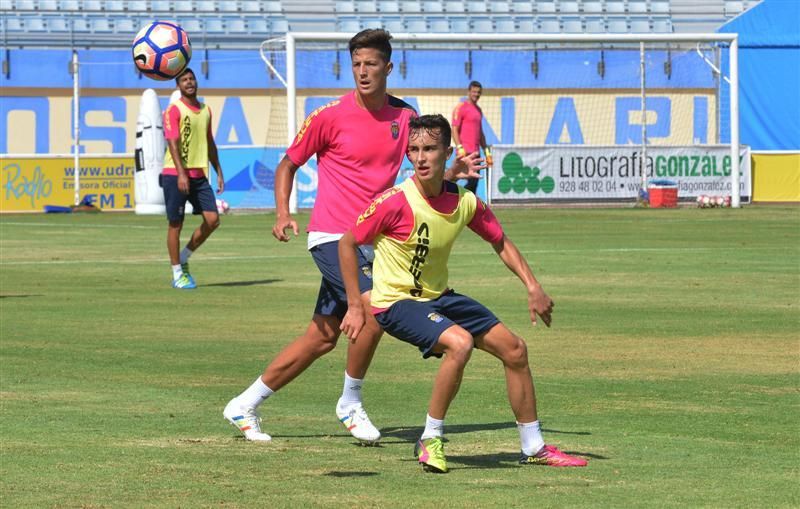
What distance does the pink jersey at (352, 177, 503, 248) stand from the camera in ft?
24.1

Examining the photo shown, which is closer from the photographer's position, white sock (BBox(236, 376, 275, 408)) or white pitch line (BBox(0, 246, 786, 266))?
Answer: white sock (BBox(236, 376, 275, 408))

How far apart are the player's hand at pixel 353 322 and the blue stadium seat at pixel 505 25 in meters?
47.0

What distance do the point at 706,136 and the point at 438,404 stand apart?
4089cm

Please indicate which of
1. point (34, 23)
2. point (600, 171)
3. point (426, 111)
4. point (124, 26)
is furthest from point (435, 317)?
point (34, 23)

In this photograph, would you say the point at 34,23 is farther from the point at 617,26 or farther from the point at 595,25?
the point at 617,26

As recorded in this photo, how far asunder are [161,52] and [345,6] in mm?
39535

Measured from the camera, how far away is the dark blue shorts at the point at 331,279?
8181 millimetres

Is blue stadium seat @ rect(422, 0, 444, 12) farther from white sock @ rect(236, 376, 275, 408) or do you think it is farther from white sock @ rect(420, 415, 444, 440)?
white sock @ rect(420, 415, 444, 440)

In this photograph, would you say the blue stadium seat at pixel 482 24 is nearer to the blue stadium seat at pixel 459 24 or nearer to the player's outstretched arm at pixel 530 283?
the blue stadium seat at pixel 459 24

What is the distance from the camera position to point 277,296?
16688 mm

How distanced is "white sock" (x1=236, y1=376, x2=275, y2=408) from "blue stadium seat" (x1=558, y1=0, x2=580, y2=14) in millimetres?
48424

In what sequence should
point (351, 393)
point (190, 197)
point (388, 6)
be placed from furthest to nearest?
point (388, 6) → point (190, 197) → point (351, 393)

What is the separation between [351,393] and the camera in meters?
8.27

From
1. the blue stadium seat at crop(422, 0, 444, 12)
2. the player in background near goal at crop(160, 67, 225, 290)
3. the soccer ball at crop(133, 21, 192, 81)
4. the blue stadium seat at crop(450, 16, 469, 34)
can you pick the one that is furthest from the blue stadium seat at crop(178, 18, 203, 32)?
the soccer ball at crop(133, 21, 192, 81)
